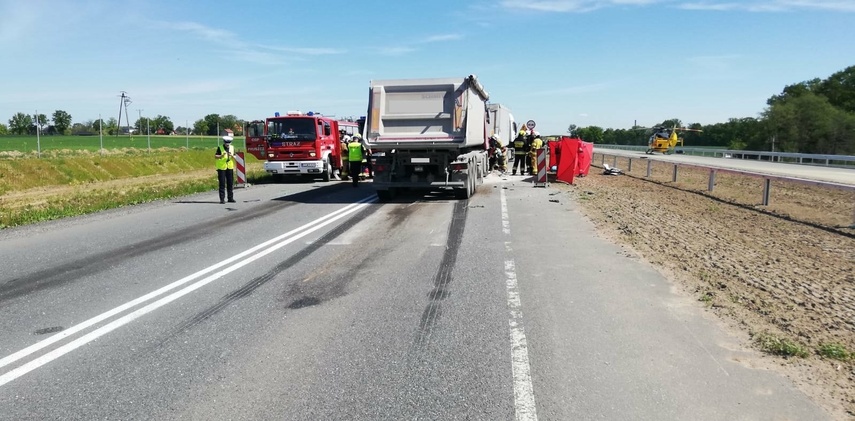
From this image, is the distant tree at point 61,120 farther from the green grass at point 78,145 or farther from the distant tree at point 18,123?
the green grass at point 78,145

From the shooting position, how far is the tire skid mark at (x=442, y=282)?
212 inches

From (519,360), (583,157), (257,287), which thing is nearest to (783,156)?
(583,157)

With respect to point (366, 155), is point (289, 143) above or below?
above

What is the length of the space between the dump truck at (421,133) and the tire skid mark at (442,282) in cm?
370

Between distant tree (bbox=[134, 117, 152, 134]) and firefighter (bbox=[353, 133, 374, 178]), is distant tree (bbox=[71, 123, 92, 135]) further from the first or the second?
firefighter (bbox=[353, 133, 374, 178])

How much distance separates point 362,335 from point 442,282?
201 centimetres

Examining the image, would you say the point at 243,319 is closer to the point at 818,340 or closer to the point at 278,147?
the point at 818,340

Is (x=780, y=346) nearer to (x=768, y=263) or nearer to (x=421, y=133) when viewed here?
(x=768, y=263)

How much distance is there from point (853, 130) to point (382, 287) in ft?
181

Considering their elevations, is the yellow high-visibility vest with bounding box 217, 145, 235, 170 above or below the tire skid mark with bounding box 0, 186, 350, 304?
above

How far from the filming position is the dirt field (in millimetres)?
4824

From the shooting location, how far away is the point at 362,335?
527 centimetres

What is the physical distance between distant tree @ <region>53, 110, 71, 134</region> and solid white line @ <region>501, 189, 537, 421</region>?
129 metres

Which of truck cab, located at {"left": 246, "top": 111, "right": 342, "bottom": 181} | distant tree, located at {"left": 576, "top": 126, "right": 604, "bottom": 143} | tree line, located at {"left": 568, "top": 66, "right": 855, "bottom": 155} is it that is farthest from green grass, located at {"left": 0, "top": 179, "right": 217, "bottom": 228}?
distant tree, located at {"left": 576, "top": 126, "right": 604, "bottom": 143}
